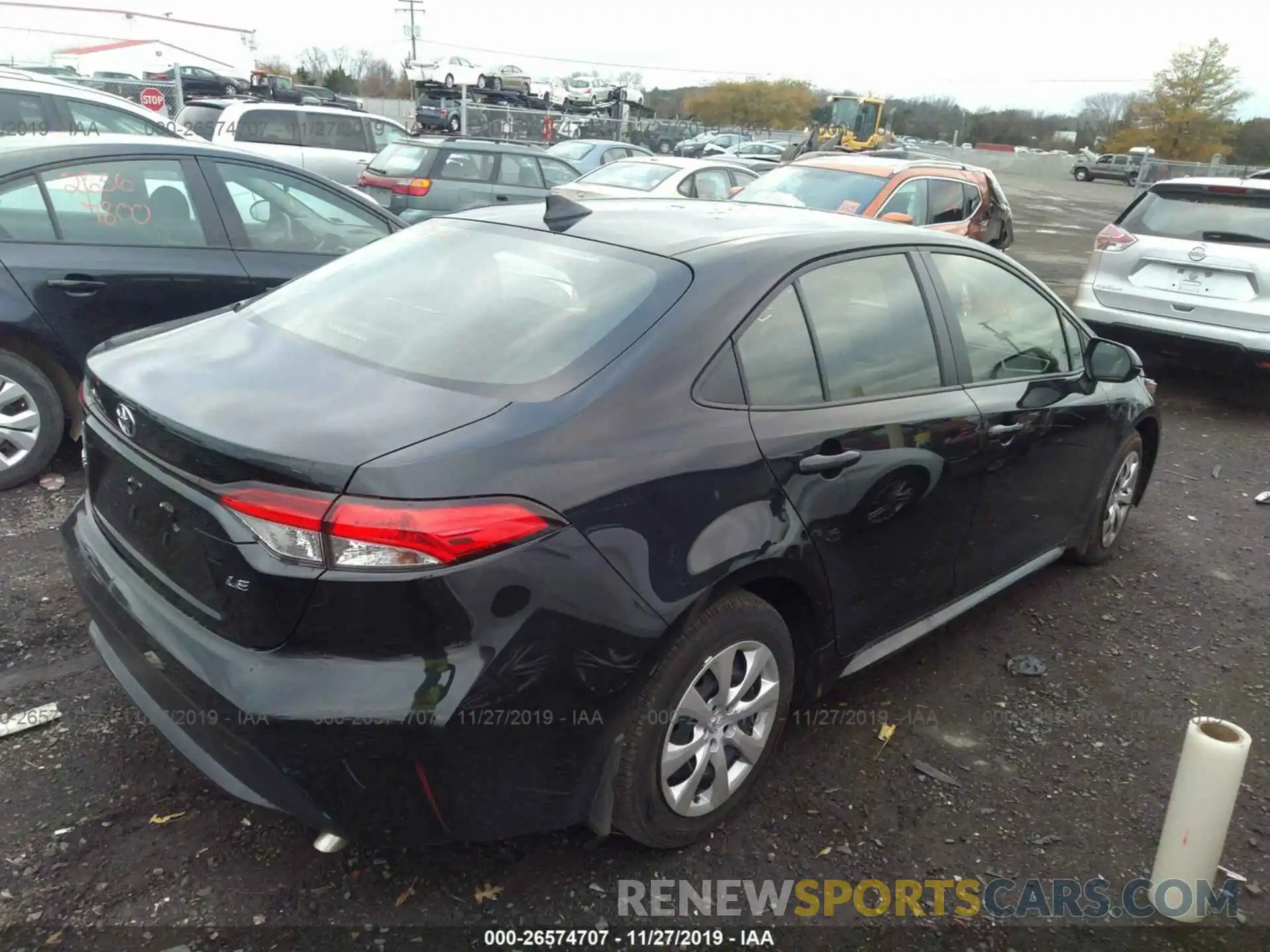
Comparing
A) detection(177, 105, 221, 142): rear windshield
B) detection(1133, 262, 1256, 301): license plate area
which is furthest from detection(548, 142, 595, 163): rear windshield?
detection(1133, 262, 1256, 301): license plate area

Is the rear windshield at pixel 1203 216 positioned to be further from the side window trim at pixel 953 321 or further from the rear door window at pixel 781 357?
the rear door window at pixel 781 357

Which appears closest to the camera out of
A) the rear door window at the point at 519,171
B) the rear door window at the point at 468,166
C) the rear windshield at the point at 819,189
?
the rear windshield at the point at 819,189

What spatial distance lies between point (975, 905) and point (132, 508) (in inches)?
94.4

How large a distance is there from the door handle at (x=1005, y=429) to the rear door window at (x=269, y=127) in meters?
13.5

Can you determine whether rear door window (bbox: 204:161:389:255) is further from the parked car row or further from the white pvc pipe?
the white pvc pipe

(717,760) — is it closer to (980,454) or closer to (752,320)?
(752,320)

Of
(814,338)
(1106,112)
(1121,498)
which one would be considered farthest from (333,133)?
(1106,112)

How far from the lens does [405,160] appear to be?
473 inches

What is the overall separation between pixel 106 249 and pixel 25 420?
0.89 m

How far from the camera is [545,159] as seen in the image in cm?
1320

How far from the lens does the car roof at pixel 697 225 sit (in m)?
2.78

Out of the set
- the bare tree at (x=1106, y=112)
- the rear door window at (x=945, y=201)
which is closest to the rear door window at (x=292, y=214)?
the rear door window at (x=945, y=201)

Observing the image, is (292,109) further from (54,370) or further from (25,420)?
(25,420)

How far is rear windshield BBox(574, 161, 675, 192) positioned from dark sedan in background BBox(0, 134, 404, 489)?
Answer: 24.1 feet
